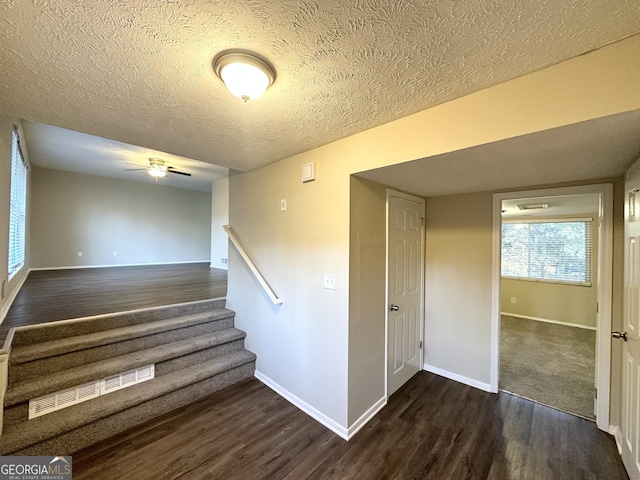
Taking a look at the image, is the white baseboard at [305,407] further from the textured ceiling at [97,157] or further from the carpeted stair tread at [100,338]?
the textured ceiling at [97,157]

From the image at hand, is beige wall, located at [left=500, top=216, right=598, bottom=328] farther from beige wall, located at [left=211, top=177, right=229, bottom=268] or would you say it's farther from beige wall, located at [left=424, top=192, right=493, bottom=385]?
beige wall, located at [left=211, top=177, right=229, bottom=268]

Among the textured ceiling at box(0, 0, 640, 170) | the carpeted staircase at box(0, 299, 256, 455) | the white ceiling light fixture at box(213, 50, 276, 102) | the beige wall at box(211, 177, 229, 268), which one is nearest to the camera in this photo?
the textured ceiling at box(0, 0, 640, 170)

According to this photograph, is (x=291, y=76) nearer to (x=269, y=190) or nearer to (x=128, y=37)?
(x=128, y=37)

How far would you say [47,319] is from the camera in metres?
2.50

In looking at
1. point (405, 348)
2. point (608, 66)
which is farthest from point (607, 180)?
point (405, 348)

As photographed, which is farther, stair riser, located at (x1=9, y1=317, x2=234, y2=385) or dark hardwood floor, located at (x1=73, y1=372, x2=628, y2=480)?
stair riser, located at (x1=9, y1=317, x2=234, y2=385)

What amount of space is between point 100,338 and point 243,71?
8.69ft

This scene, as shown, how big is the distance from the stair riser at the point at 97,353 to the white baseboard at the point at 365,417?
1916 millimetres

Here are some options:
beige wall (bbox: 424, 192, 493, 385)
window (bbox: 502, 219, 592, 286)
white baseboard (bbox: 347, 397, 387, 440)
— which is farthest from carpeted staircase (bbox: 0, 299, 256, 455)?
window (bbox: 502, 219, 592, 286)

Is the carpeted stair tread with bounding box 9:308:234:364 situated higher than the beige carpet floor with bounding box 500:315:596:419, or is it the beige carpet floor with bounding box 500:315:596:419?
the carpeted stair tread with bounding box 9:308:234:364

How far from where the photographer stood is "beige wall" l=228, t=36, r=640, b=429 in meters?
1.20

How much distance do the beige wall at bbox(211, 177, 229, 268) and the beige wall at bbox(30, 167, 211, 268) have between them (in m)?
1.50

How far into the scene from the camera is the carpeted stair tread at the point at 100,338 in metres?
2.08

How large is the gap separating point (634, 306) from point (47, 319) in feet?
15.3
